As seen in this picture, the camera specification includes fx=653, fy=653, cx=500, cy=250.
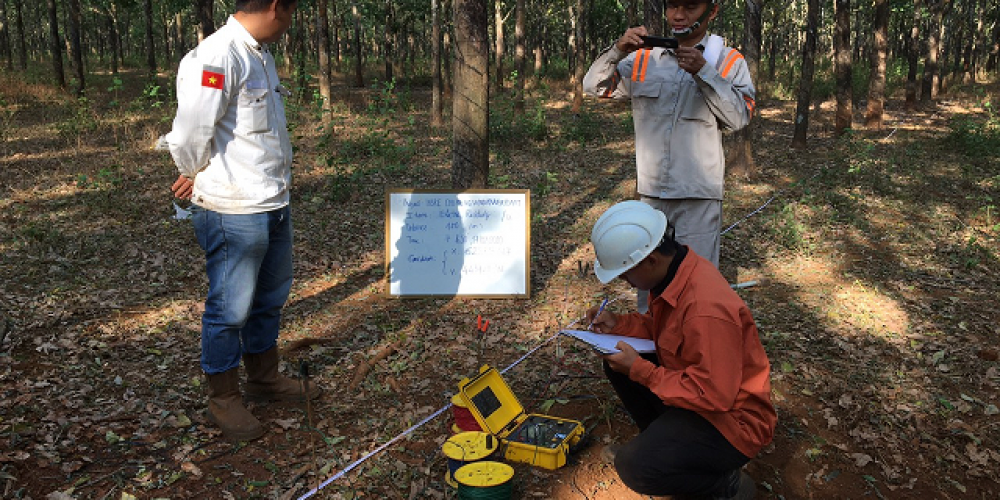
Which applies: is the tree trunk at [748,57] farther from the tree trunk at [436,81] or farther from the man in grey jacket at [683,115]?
the man in grey jacket at [683,115]

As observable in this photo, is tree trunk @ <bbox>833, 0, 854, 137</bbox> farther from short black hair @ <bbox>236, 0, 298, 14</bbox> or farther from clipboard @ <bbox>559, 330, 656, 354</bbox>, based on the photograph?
short black hair @ <bbox>236, 0, 298, 14</bbox>

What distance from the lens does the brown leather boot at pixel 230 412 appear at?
3.59 m

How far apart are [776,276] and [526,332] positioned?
2.83 metres

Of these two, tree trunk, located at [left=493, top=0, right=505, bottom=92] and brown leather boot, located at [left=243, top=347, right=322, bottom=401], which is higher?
tree trunk, located at [left=493, top=0, right=505, bottom=92]

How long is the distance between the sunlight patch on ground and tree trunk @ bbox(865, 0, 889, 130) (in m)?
9.68

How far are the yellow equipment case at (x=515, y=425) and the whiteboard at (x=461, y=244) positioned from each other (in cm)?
224

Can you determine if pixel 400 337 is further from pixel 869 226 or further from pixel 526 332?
pixel 869 226

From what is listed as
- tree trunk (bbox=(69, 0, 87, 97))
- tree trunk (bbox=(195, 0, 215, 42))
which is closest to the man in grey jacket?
tree trunk (bbox=(195, 0, 215, 42))

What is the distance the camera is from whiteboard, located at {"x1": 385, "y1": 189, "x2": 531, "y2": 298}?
5.85 meters

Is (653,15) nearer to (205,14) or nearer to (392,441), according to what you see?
(205,14)

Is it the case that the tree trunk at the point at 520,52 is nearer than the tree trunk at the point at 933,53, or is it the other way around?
the tree trunk at the point at 520,52

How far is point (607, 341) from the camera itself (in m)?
2.92

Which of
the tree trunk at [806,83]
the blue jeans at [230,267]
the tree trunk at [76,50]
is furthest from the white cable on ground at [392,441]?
the tree trunk at [76,50]

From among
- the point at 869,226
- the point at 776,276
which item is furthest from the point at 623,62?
the point at 869,226
